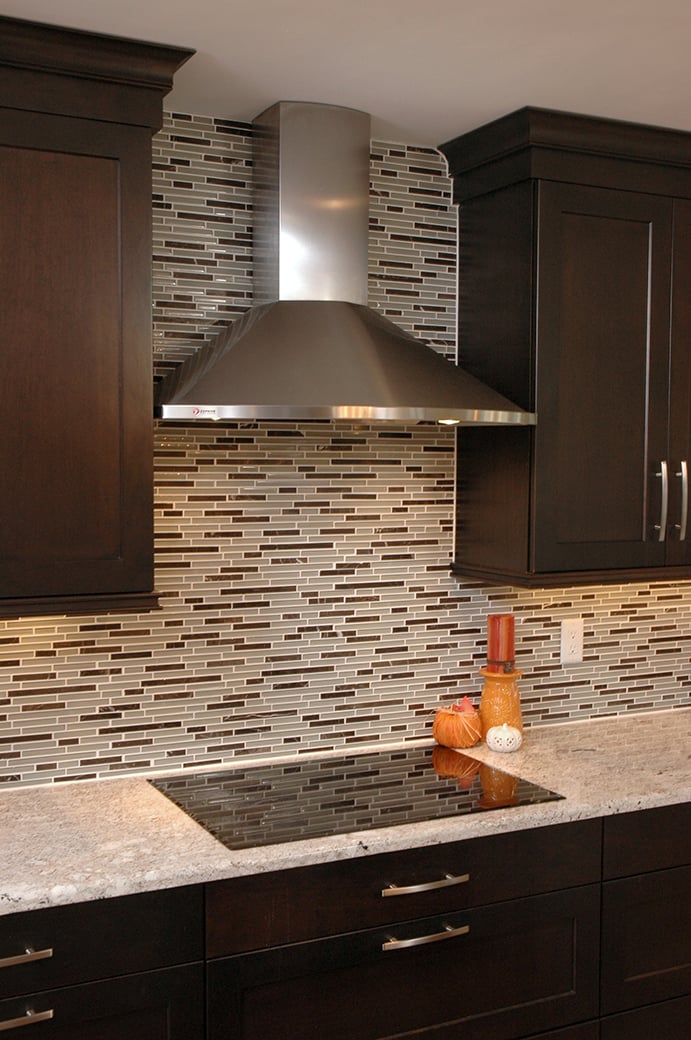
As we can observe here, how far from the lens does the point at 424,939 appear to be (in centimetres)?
210

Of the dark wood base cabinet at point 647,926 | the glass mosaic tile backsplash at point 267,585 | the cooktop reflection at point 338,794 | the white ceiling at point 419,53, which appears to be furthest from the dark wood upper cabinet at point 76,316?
the dark wood base cabinet at point 647,926

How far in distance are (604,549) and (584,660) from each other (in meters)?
0.54

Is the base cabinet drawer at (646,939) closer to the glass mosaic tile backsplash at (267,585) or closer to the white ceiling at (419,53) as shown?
the glass mosaic tile backsplash at (267,585)

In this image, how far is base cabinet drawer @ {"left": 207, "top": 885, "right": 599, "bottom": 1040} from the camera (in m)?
1.98

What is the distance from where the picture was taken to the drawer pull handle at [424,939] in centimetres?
207

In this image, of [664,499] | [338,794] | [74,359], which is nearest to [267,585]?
[338,794]

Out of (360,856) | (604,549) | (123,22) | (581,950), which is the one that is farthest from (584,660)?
(123,22)

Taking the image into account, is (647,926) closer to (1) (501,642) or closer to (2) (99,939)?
(1) (501,642)

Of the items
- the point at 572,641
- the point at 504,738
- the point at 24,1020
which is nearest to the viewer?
the point at 24,1020

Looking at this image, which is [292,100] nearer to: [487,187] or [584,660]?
[487,187]

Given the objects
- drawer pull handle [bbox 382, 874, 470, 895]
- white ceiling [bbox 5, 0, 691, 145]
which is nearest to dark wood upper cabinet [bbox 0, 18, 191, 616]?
white ceiling [bbox 5, 0, 691, 145]

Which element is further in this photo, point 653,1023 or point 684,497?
point 684,497

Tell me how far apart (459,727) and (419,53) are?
1540mm

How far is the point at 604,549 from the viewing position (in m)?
2.61
